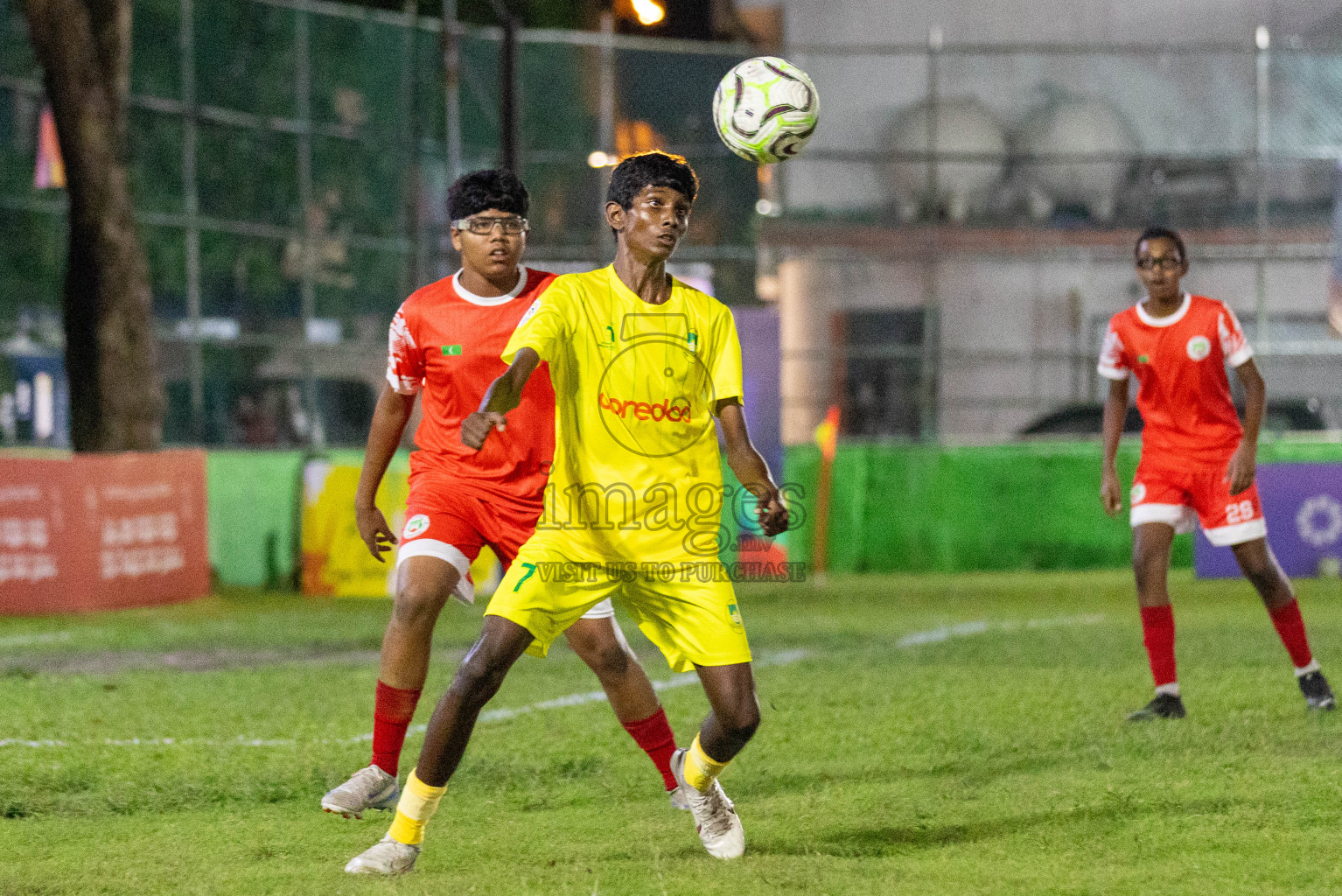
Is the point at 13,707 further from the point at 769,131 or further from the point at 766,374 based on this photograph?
the point at 766,374

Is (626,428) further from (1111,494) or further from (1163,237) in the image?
(1163,237)

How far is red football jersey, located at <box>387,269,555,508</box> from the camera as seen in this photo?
579 centimetres

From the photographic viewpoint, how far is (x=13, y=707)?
844 centimetres

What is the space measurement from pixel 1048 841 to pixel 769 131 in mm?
2546

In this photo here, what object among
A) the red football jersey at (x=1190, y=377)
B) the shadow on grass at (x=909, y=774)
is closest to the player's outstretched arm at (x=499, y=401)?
the shadow on grass at (x=909, y=774)

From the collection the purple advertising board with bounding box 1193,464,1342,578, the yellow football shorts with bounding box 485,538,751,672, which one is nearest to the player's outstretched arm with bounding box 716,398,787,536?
the yellow football shorts with bounding box 485,538,751,672

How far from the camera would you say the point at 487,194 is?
5879mm

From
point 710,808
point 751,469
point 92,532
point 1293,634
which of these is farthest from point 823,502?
point 751,469

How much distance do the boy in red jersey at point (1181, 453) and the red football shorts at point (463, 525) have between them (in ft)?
10.7

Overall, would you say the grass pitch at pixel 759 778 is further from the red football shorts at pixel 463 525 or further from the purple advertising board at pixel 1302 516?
the purple advertising board at pixel 1302 516

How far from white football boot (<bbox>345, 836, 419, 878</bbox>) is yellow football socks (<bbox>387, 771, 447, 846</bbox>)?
0.02 m

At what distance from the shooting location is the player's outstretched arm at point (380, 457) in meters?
5.82

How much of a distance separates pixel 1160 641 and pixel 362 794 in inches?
157

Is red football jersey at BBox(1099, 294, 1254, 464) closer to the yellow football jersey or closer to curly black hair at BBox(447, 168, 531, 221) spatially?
curly black hair at BBox(447, 168, 531, 221)
